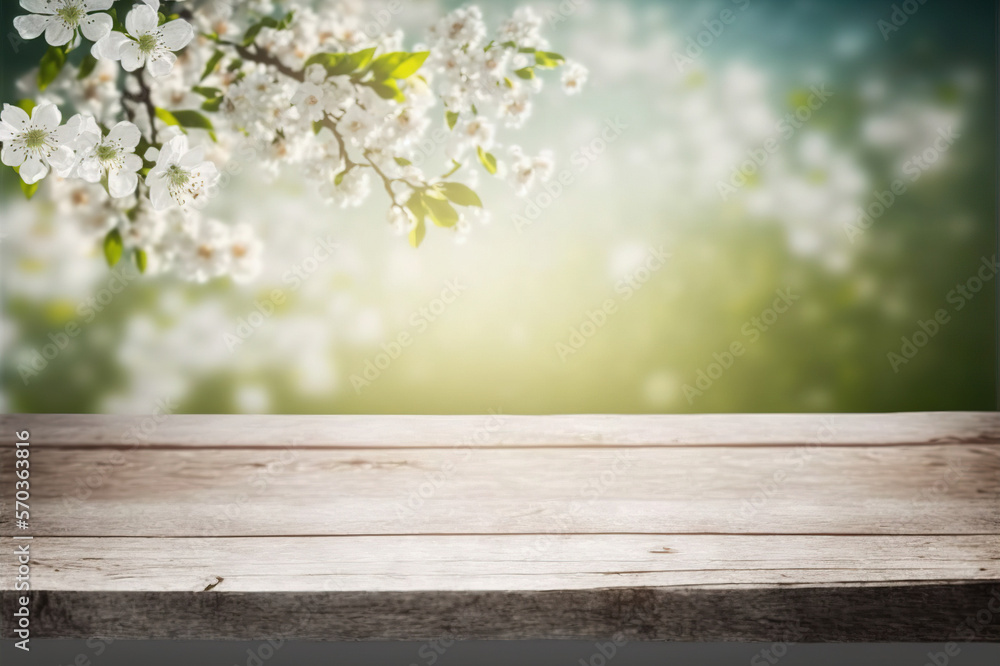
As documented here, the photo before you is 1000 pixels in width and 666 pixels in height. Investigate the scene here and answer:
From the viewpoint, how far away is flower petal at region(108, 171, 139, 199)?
0.49 m

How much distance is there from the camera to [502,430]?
43.9 inches

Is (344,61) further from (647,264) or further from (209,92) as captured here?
(647,264)

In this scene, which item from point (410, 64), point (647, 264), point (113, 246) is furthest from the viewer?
point (647, 264)

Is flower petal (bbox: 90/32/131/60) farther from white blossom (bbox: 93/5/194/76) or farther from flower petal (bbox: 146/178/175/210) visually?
flower petal (bbox: 146/178/175/210)

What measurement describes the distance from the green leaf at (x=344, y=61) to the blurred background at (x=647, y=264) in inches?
29.5

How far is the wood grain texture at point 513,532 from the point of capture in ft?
2.05

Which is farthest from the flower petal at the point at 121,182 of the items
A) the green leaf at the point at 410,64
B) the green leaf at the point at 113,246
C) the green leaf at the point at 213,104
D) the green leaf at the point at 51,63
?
the green leaf at the point at 113,246

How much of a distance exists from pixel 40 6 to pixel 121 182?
0.17 meters

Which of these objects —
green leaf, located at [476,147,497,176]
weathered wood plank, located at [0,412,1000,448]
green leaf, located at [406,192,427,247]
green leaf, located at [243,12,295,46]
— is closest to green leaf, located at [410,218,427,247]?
green leaf, located at [406,192,427,247]

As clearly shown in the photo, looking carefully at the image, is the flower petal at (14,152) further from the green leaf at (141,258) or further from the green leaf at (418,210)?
the green leaf at (141,258)

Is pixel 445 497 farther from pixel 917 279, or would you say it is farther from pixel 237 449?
pixel 917 279

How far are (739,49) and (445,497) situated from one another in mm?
1533

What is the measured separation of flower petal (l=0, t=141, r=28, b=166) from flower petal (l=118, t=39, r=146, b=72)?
10 centimetres

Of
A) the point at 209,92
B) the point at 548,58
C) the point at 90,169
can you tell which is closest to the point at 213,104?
the point at 209,92
